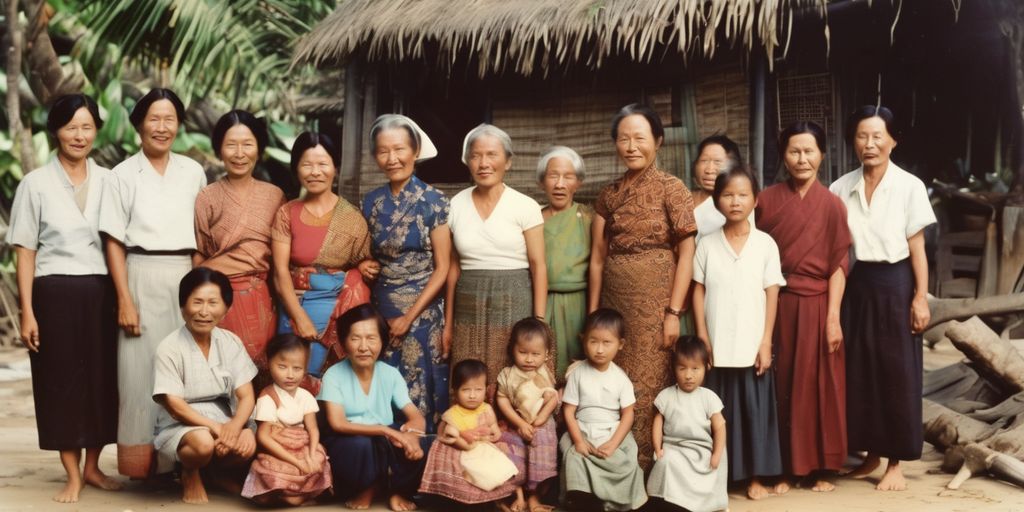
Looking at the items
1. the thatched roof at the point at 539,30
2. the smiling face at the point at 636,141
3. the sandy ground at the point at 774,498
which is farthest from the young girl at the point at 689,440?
the thatched roof at the point at 539,30

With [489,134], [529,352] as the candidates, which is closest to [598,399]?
[529,352]

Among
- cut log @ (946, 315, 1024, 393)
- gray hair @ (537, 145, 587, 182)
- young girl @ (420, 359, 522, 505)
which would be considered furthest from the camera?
cut log @ (946, 315, 1024, 393)

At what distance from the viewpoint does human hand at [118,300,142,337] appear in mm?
4375

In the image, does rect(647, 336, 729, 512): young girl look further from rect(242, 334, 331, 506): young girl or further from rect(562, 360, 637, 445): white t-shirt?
rect(242, 334, 331, 506): young girl

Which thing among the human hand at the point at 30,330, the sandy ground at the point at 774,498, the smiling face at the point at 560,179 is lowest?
the sandy ground at the point at 774,498

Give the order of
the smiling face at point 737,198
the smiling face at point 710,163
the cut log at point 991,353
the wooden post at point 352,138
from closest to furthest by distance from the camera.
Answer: the smiling face at point 737,198 < the smiling face at point 710,163 < the cut log at point 991,353 < the wooden post at point 352,138

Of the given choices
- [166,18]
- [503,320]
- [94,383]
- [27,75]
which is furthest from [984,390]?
[27,75]

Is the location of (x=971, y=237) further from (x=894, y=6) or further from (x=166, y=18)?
(x=166, y=18)

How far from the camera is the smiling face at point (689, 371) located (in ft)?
14.1

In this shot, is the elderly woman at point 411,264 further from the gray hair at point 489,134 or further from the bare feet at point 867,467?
the bare feet at point 867,467

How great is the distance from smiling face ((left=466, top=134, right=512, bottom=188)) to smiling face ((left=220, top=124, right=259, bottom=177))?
96cm

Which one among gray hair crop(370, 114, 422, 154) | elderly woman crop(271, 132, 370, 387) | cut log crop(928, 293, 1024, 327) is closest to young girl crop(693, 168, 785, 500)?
gray hair crop(370, 114, 422, 154)

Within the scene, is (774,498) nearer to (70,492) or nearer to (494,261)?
(494,261)

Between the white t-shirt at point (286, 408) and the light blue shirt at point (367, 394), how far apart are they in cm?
6
